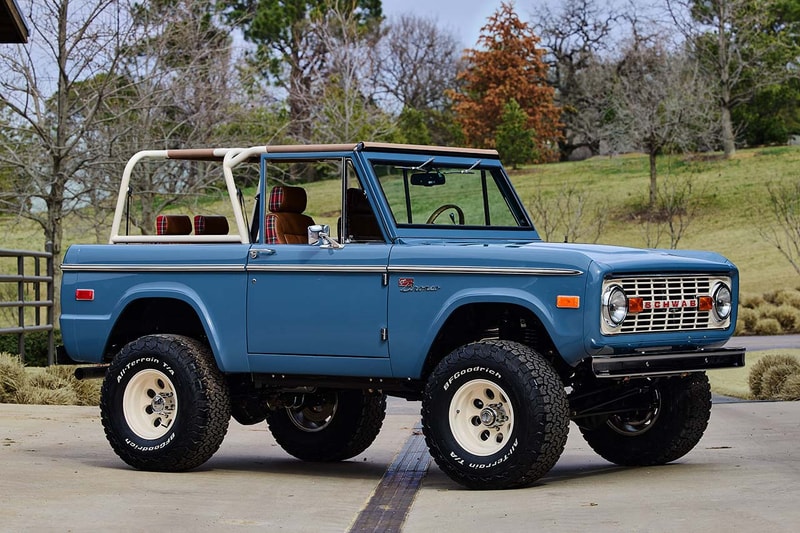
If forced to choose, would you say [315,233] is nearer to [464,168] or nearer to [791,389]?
[464,168]

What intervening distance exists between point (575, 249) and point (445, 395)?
1226 mm

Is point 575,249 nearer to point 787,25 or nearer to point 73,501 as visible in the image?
point 73,501

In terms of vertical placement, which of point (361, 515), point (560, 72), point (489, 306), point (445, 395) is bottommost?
point (361, 515)

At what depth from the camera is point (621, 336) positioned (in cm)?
826

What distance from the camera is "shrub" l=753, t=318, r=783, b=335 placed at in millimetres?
30281

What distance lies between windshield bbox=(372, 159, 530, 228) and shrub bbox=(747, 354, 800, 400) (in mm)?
6684

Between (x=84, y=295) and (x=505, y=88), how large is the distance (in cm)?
5550

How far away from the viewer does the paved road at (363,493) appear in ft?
23.1

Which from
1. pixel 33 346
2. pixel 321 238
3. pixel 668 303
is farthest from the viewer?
pixel 33 346

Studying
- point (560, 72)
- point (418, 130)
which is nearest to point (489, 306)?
point (418, 130)

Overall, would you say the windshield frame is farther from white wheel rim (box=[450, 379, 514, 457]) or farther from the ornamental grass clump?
the ornamental grass clump

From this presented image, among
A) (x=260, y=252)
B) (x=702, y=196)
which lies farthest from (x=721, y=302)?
(x=702, y=196)

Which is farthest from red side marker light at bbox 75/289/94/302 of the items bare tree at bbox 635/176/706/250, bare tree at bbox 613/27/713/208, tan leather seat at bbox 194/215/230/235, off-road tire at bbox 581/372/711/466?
bare tree at bbox 613/27/713/208

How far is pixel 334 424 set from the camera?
10727 mm
